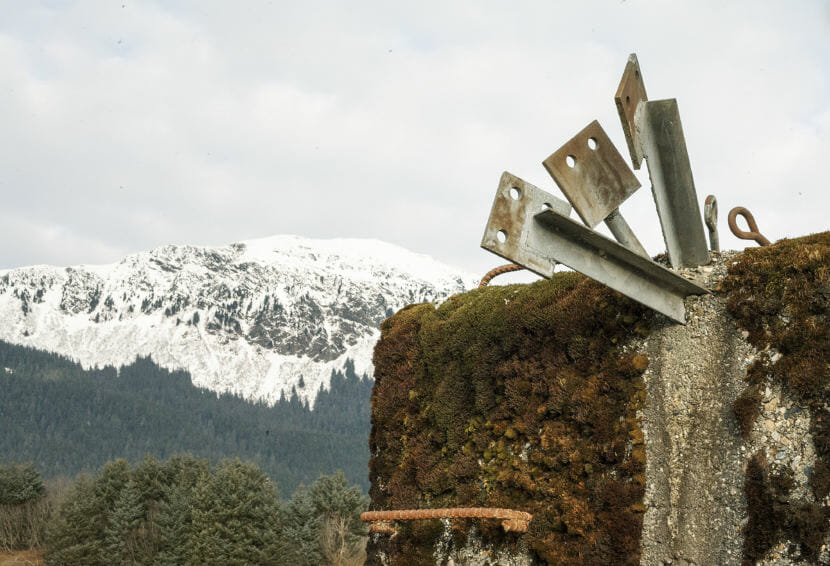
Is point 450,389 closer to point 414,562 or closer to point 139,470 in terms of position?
point 414,562

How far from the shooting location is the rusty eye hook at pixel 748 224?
12.7 feet

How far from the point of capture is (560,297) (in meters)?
4.23

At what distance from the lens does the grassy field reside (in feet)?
179

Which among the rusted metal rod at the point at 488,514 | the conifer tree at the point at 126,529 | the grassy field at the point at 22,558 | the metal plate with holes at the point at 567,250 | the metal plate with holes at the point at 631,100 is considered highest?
the metal plate with holes at the point at 631,100

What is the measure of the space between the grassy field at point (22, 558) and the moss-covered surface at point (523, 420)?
198ft

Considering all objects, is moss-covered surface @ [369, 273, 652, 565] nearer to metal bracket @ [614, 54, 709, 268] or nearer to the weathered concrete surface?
the weathered concrete surface

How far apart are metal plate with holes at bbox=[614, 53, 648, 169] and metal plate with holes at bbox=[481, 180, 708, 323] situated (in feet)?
1.72

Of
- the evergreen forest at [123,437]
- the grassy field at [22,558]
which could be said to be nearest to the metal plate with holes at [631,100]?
the grassy field at [22,558]

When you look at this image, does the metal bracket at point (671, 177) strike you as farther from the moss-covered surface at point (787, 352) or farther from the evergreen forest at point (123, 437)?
the evergreen forest at point (123, 437)

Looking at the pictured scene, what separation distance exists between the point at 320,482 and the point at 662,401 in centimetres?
6012

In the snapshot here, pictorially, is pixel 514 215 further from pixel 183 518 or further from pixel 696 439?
pixel 183 518

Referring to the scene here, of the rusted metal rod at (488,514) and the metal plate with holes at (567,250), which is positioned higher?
the metal plate with holes at (567,250)

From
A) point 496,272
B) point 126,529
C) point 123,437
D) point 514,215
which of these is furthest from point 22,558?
point 123,437

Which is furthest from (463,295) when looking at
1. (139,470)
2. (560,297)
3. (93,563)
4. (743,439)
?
(139,470)
